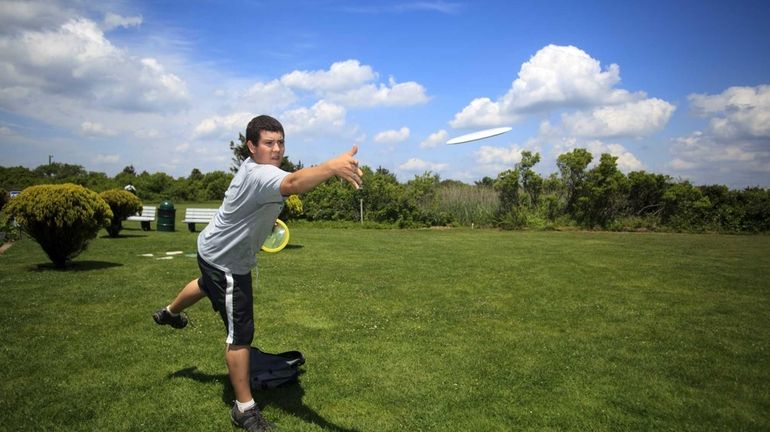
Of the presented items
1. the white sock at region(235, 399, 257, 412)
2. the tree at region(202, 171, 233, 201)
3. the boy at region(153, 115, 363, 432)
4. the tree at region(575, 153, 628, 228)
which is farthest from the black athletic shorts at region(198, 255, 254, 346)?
the tree at region(202, 171, 233, 201)

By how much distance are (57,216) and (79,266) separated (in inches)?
49.0

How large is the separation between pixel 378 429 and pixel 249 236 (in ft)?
5.53

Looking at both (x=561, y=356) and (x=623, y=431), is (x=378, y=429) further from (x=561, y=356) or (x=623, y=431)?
(x=561, y=356)

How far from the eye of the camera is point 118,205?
15641mm

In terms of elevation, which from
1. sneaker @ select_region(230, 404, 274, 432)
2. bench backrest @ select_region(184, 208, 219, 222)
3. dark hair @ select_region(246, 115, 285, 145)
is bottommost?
sneaker @ select_region(230, 404, 274, 432)

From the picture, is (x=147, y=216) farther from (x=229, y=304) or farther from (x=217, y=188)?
(x=217, y=188)

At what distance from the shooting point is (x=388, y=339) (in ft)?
17.5

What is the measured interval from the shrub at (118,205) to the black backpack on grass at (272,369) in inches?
539

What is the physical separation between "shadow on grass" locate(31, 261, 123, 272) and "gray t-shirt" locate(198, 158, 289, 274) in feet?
24.8

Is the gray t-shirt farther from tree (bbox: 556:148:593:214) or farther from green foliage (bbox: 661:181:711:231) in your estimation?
green foliage (bbox: 661:181:711:231)

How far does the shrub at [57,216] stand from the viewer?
8.88m

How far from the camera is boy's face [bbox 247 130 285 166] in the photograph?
11.1ft

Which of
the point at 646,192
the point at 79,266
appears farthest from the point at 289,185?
the point at 646,192

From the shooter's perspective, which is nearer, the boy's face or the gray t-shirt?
the gray t-shirt
